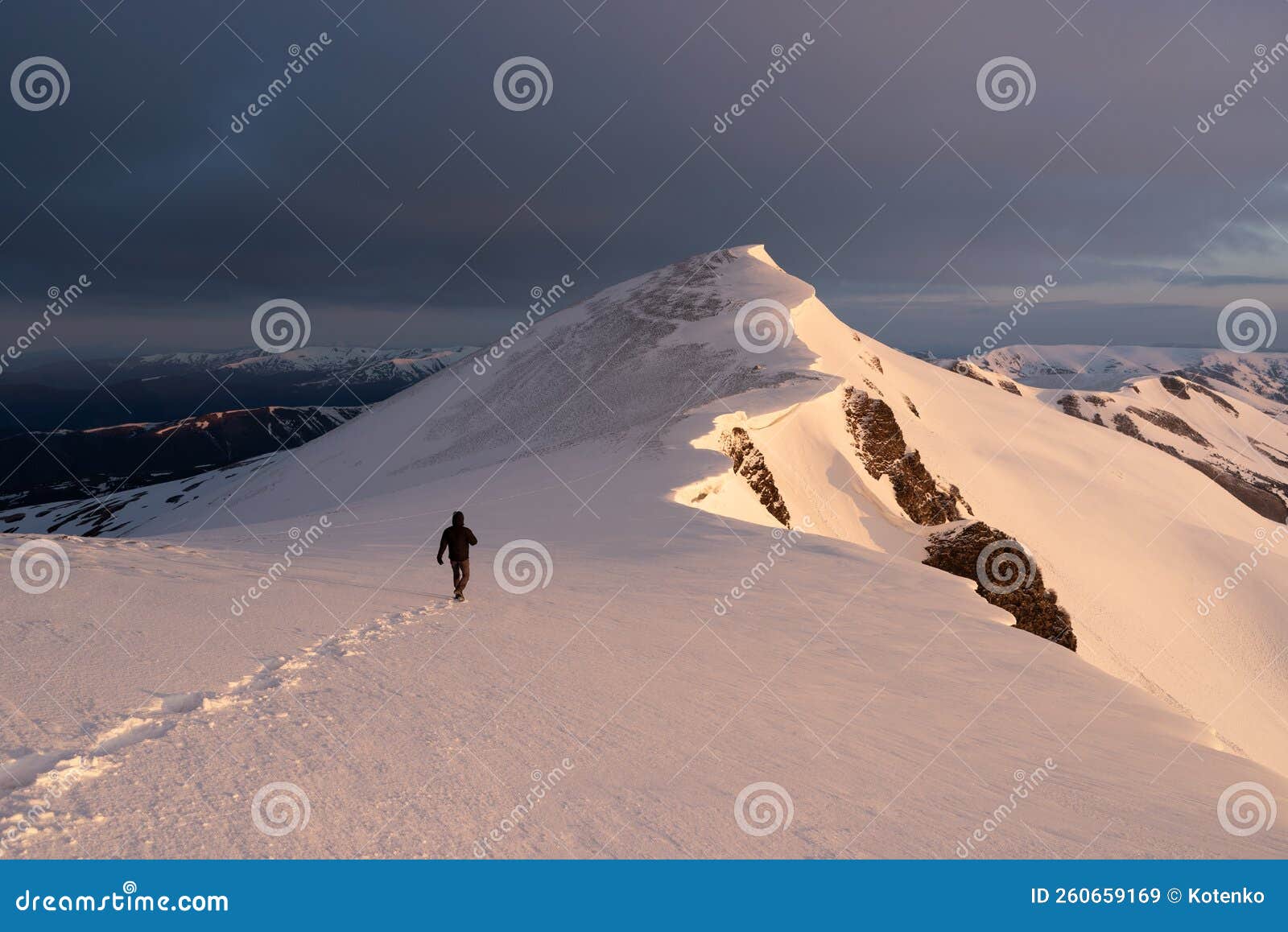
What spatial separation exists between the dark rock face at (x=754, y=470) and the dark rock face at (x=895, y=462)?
1112 cm

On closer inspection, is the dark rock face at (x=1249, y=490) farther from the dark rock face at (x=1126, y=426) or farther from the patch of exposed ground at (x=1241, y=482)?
the dark rock face at (x=1126, y=426)

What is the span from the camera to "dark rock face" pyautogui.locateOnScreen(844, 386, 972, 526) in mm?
41094

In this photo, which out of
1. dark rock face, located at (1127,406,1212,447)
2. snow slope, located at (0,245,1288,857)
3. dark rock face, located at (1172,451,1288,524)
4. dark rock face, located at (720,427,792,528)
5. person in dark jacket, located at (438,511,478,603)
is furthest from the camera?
dark rock face, located at (1127,406,1212,447)

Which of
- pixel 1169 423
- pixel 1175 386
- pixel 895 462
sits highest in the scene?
pixel 1175 386

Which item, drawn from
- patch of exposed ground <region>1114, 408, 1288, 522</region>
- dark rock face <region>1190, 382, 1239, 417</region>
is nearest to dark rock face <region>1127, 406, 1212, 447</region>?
patch of exposed ground <region>1114, 408, 1288, 522</region>

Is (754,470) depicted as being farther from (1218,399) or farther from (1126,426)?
(1218,399)

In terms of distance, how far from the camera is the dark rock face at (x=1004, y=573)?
3111cm

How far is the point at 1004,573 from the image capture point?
31688 mm

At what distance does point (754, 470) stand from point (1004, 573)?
38.3 feet

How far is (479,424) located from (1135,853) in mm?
50447

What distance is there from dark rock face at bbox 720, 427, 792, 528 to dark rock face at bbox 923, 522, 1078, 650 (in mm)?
7389

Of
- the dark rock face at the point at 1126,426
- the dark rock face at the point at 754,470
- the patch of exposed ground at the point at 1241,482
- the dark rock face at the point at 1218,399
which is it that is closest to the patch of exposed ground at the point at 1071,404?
the dark rock face at the point at 1126,426

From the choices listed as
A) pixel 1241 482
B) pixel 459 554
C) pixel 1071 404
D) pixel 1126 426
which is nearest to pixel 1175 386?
pixel 1126 426

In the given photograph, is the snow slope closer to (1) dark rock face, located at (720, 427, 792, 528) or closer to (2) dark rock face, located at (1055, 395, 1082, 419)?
(1) dark rock face, located at (720, 427, 792, 528)
